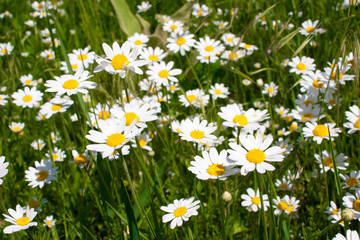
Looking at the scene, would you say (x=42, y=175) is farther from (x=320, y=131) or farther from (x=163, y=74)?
(x=320, y=131)

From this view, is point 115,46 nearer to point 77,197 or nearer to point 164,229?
point 164,229

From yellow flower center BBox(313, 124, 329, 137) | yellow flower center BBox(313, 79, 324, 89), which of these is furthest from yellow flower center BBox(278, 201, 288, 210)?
yellow flower center BBox(313, 79, 324, 89)

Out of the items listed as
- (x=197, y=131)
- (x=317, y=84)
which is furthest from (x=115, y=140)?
(x=317, y=84)

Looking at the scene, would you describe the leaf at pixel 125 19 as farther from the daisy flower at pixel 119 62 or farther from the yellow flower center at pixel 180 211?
the yellow flower center at pixel 180 211

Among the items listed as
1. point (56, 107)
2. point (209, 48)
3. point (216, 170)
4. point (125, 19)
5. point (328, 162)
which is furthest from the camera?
point (125, 19)

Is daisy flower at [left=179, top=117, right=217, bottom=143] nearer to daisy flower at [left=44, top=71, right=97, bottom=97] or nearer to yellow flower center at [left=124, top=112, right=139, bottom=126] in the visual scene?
yellow flower center at [left=124, top=112, right=139, bottom=126]

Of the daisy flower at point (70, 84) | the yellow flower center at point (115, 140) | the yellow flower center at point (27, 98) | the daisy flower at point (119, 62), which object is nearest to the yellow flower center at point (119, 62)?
the daisy flower at point (119, 62)
